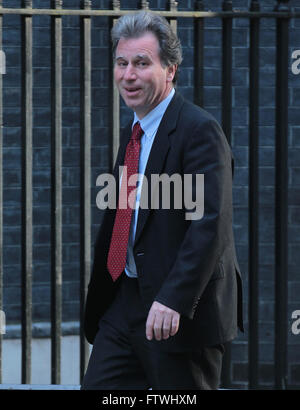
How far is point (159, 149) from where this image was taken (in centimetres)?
369

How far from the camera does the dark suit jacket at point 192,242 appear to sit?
11.4 feet

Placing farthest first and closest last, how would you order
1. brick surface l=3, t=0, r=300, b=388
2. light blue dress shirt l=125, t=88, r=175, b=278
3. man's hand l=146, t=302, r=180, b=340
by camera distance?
brick surface l=3, t=0, r=300, b=388 → light blue dress shirt l=125, t=88, r=175, b=278 → man's hand l=146, t=302, r=180, b=340

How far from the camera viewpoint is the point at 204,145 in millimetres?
3562

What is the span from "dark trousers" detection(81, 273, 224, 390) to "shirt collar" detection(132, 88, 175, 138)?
1.81 feet

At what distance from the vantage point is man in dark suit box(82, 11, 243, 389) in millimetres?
3502

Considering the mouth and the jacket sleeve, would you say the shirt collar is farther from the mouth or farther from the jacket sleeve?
the jacket sleeve

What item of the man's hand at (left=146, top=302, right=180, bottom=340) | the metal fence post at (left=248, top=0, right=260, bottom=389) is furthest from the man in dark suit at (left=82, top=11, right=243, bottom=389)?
the metal fence post at (left=248, top=0, right=260, bottom=389)

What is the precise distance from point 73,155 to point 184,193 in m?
3.21

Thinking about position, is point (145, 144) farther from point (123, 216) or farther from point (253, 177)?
point (253, 177)

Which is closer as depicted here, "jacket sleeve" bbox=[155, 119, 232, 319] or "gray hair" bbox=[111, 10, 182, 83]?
"jacket sleeve" bbox=[155, 119, 232, 319]

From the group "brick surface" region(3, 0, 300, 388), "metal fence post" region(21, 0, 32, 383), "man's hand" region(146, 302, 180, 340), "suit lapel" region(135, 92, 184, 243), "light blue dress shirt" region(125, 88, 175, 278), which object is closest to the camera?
"man's hand" region(146, 302, 180, 340)

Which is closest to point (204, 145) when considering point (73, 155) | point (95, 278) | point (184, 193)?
point (184, 193)

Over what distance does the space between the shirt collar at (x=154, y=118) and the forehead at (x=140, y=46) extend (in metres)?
0.17
